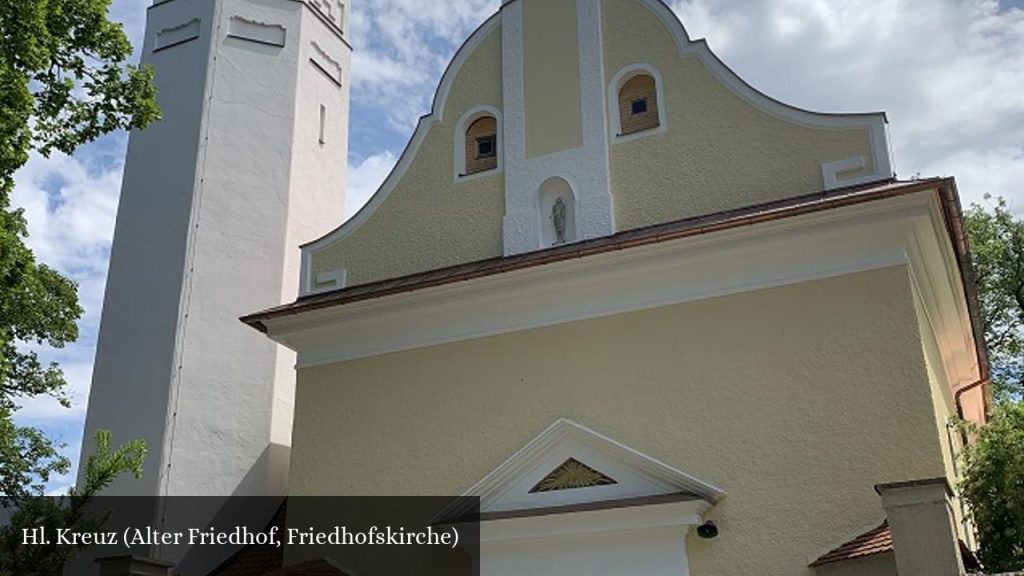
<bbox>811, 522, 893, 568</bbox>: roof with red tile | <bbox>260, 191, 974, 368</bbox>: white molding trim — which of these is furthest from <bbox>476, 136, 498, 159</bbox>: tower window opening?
<bbox>811, 522, 893, 568</bbox>: roof with red tile

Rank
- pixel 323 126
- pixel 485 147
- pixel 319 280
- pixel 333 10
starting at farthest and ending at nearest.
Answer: pixel 333 10
pixel 323 126
pixel 319 280
pixel 485 147

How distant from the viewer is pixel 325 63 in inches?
659

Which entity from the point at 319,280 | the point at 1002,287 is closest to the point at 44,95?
the point at 319,280

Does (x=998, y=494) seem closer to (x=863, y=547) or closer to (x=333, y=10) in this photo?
(x=863, y=547)

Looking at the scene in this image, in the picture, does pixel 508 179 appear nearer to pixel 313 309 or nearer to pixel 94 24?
pixel 313 309

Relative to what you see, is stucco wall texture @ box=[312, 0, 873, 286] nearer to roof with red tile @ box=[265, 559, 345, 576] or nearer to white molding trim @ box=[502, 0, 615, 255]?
white molding trim @ box=[502, 0, 615, 255]

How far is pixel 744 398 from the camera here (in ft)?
32.7

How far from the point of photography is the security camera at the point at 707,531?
9.57m

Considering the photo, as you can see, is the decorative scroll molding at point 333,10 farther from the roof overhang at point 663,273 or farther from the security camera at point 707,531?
the security camera at point 707,531

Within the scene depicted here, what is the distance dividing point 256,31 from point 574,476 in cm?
934

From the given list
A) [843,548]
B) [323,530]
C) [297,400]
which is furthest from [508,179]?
[843,548]

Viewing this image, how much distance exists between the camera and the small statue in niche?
11.8m

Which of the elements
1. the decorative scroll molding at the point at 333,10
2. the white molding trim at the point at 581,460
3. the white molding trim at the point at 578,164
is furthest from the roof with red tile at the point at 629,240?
the decorative scroll molding at the point at 333,10

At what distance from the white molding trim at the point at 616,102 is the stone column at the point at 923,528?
5.29 meters
